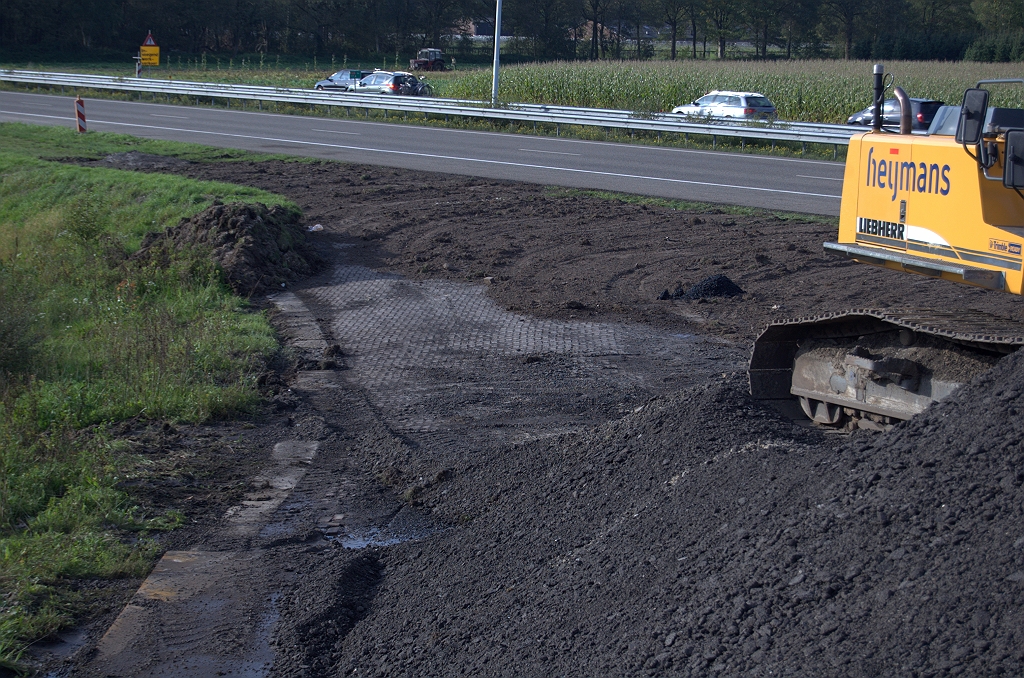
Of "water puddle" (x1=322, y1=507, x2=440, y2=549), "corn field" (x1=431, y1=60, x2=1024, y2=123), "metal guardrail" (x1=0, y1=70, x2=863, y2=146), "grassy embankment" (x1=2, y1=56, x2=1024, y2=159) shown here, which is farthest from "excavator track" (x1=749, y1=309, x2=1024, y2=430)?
"corn field" (x1=431, y1=60, x2=1024, y2=123)

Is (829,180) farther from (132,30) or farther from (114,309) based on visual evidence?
(132,30)

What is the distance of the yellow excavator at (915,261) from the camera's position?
5508 mm

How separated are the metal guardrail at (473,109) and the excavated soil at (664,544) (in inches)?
613

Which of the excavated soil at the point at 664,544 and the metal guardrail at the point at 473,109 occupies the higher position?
the metal guardrail at the point at 473,109

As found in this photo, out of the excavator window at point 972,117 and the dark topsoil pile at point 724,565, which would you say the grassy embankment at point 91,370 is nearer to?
the dark topsoil pile at point 724,565

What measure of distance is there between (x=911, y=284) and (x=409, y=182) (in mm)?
11254

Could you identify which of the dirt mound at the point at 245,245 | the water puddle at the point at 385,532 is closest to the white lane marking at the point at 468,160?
the dirt mound at the point at 245,245

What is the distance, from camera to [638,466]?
19.3 ft

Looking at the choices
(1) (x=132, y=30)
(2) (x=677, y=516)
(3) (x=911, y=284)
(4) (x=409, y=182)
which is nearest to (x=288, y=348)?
(2) (x=677, y=516)

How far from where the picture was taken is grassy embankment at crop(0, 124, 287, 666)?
5418mm

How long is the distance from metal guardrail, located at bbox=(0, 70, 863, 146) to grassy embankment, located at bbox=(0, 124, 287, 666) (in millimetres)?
14097

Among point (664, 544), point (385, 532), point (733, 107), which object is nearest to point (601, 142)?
point (733, 107)

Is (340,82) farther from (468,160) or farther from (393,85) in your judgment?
(468,160)

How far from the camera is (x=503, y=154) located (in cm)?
2461
